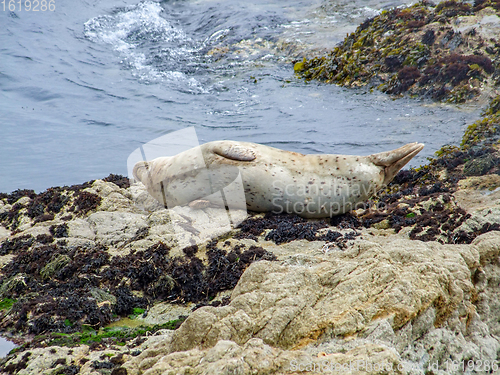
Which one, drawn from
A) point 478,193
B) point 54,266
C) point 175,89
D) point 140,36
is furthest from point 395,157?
point 140,36

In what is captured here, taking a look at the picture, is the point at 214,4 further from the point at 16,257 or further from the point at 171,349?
the point at 171,349

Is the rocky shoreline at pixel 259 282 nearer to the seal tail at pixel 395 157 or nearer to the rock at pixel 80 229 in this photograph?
the rock at pixel 80 229

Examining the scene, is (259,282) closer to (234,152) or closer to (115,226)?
(234,152)

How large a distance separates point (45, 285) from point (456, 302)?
3988 millimetres

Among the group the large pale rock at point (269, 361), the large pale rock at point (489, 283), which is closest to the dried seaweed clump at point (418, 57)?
the large pale rock at point (489, 283)

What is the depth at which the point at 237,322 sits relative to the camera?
2504mm

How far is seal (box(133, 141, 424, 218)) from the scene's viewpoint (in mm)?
5477

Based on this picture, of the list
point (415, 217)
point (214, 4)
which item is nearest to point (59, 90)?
point (214, 4)

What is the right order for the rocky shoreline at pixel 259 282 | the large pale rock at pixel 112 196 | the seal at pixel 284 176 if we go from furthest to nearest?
the large pale rock at pixel 112 196 → the seal at pixel 284 176 → the rocky shoreline at pixel 259 282

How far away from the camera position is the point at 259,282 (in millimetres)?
2975

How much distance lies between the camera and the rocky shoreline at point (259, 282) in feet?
7.86

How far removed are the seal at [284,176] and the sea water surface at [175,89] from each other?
11.0 feet

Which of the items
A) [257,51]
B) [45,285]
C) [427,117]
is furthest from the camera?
[257,51]

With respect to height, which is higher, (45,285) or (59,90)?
(59,90)
